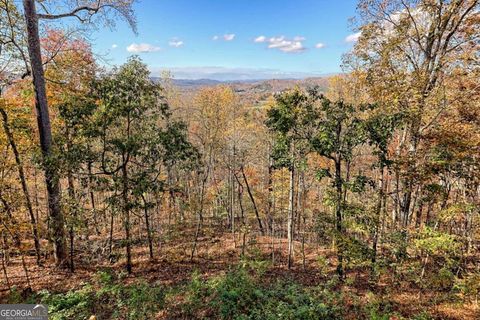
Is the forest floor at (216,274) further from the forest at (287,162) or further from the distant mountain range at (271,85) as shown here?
the distant mountain range at (271,85)

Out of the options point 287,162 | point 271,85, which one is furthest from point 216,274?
point 271,85

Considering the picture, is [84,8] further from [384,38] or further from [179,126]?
[384,38]

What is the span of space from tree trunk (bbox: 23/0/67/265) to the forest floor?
141 cm

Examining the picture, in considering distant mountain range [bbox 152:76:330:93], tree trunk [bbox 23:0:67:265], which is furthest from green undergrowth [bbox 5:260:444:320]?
distant mountain range [bbox 152:76:330:93]

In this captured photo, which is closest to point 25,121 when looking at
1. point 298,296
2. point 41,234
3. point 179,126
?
point 41,234

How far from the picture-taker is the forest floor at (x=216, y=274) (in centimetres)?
698

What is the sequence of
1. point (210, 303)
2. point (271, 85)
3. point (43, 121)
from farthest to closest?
point (271, 85) → point (43, 121) → point (210, 303)

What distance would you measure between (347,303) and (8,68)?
11.3 m

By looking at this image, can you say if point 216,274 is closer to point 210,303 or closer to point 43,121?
point 210,303

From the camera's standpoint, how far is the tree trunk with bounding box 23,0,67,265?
22.4ft

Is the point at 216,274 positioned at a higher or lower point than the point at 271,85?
lower

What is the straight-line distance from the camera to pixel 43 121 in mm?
7336

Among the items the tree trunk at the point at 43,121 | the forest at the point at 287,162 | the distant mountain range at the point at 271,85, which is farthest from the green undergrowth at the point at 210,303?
the distant mountain range at the point at 271,85

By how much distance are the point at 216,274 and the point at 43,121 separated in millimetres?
7271
